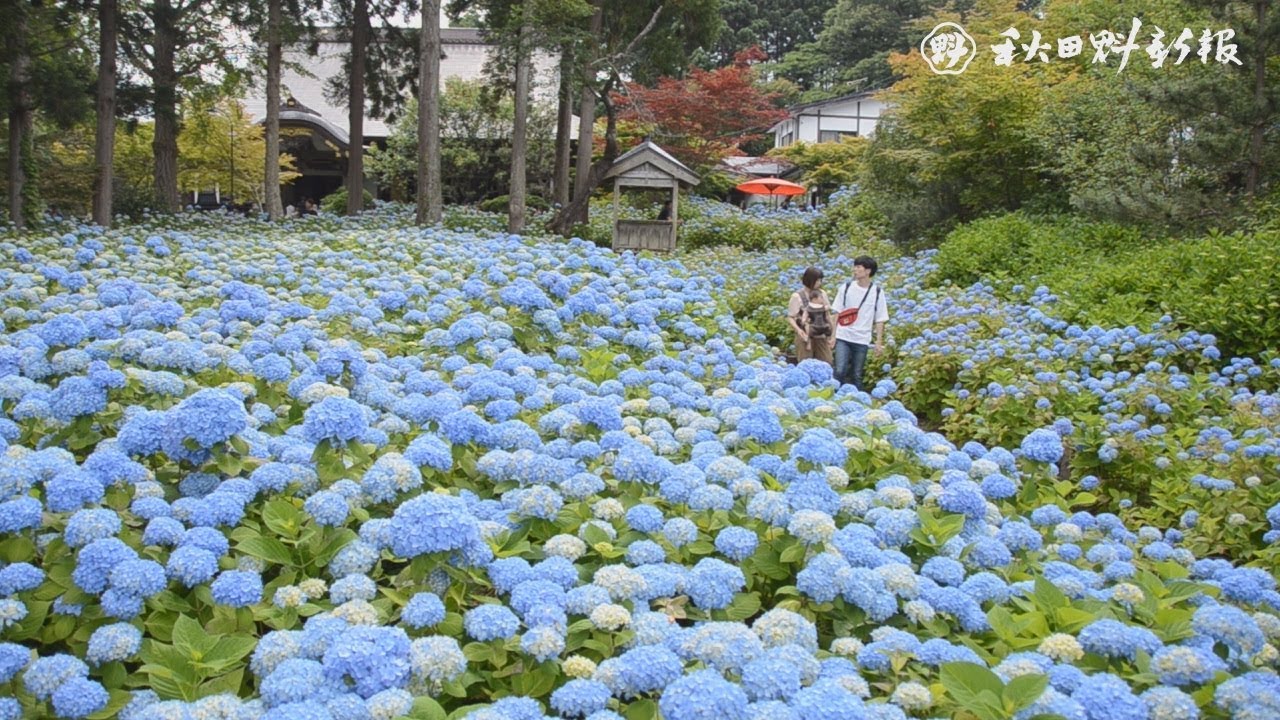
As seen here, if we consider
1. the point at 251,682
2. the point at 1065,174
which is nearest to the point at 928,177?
the point at 1065,174

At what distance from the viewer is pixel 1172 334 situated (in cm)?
696

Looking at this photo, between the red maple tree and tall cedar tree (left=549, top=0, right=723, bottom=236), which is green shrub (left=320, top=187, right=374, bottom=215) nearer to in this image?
tall cedar tree (left=549, top=0, right=723, bottom=236)

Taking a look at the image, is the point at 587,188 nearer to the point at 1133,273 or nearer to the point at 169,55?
the point at 169,55

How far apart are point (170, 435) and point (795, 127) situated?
3419 centimetres

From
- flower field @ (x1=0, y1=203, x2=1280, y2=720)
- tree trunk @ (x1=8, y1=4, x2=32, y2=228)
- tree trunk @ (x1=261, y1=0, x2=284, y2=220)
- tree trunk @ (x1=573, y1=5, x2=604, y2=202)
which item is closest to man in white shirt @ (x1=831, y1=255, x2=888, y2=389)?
flower field @ (x1=0, y1=203, x2=1280, y2=720)

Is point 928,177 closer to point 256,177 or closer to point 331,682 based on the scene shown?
point 331,682

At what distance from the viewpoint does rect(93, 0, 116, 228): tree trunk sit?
37.9 ft

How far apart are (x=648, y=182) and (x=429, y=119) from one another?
150 inches

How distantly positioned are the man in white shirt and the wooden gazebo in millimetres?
8182

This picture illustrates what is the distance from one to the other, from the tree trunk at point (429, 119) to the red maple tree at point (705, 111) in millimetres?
10241

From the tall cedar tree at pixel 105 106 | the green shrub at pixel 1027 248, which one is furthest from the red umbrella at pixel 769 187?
the tall cedar tree at pixel 105 106

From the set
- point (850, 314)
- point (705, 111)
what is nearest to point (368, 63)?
point (705, 111)

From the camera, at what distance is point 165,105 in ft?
44.5

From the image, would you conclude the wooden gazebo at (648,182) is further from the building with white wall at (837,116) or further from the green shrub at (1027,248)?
the building with white wall at (837,116)
